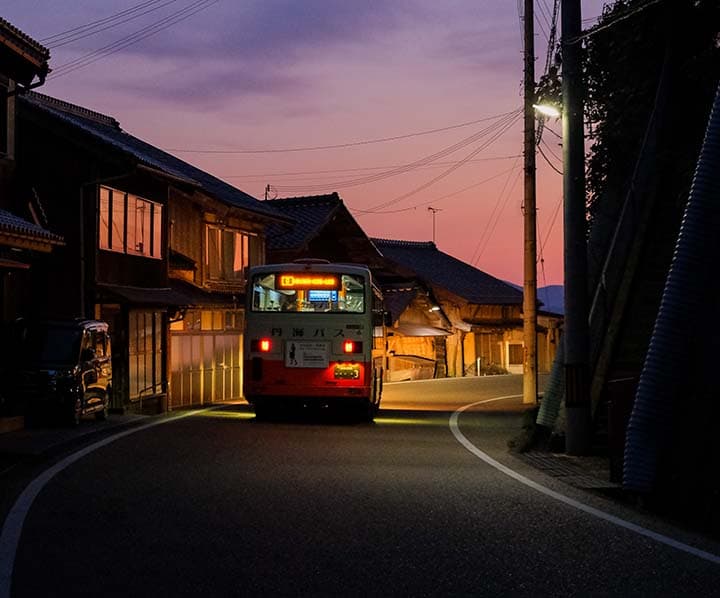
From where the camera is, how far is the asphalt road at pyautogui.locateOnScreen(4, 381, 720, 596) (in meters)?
6.57

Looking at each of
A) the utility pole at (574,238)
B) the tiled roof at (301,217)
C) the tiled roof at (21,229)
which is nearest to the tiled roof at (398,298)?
the tiled roof at (301,217)

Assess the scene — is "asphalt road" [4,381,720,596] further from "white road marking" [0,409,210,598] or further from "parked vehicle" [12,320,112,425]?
"parked vehicle" [12,320,112,425]

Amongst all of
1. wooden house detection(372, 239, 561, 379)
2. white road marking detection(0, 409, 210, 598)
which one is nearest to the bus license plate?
white road marking detection(0, 409, 210, 598)

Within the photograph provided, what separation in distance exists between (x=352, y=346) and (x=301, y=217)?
2410cm

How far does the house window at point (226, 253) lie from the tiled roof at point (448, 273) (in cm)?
1861

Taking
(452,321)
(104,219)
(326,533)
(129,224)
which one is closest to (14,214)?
(104,219)

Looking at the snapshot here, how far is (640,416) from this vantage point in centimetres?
1001

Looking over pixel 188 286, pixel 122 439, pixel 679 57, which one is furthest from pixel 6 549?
pixel 188 286

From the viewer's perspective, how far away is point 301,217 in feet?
144

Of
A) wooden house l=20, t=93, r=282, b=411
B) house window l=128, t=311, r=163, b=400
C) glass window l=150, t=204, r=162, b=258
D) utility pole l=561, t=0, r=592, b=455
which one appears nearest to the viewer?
utility pole l=561, t=0, r=592, b=455

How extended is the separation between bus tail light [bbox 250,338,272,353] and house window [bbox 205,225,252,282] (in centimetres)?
1381

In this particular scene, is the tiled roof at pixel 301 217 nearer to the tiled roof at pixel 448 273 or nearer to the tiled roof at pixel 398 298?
the tiled roof at pixel 398 298

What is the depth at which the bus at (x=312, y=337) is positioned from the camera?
2030 cm

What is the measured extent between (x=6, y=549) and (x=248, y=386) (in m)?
12.9
